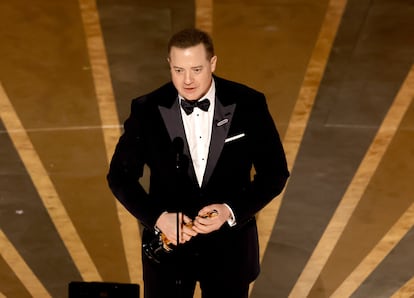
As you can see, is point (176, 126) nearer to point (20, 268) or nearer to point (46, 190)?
point (20, 268)

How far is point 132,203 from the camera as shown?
3.77m

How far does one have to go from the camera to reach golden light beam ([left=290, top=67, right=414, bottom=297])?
5.39 metres

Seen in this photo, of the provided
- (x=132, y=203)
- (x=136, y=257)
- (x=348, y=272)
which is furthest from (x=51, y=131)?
(x=132, y=203)

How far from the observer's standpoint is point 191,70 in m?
3.60

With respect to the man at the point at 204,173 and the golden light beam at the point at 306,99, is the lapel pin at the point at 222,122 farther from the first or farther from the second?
the golden light beam at the point at 306,99

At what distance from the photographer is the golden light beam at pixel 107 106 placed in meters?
5.55

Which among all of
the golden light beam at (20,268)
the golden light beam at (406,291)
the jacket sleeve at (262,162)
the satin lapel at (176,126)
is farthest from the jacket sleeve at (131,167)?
the golden light beam at (406,291)

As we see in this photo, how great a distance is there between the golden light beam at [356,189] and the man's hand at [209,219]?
5.79 feet

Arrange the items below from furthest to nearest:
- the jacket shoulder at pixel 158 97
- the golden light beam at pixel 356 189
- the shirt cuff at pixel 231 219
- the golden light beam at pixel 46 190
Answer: the golden light beam at pixel 46 190
the golden light beam at pixel 356 189
the jacket shoulder at pixel 158 97
the shirt cuff at pixel 231 219

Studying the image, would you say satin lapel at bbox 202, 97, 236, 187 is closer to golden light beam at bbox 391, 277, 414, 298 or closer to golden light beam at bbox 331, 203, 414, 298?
golden light beam at bbox 331, 203, 414, 298

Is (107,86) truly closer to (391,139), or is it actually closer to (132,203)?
(391,139)

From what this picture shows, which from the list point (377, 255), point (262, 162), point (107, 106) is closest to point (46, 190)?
point (107, 106)

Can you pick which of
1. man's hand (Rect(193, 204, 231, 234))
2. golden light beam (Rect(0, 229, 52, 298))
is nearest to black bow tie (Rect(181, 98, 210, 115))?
man's hand (Rect(193, 204, 231, 234))

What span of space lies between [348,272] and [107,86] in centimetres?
231
